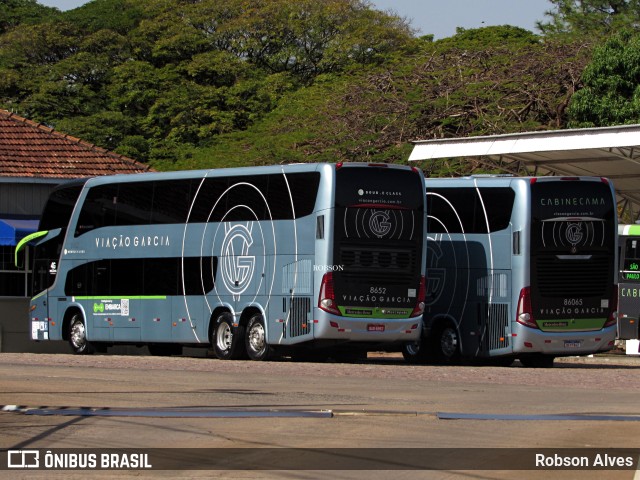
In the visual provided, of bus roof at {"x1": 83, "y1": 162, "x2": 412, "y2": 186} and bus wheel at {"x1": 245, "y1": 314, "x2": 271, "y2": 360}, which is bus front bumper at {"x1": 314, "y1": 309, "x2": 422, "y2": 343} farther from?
bus roof at {"x1": 83, "y1": 162, "x2": 412, "y2": 186}

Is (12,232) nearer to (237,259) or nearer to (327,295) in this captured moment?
(237,259)

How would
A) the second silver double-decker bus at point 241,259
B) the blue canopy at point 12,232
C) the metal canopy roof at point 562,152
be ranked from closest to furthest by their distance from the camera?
1. the second silver double-decker bus at point 241,259
2. the metal canopy roof at point 562,152
3. the blue canopy at point 12,232

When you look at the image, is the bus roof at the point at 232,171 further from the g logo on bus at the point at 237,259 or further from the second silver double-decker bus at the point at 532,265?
the second silver double-decker bus at the point at 532,265

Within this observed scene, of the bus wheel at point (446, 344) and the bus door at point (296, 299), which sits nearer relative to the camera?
the bus door at point (296, 299)

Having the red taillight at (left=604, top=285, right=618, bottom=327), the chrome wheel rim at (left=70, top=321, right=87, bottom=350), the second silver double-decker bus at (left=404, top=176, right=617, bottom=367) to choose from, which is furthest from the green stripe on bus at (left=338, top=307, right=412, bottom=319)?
the chrome wheel rim at (left=70, top=321, right=87, bottom=350)

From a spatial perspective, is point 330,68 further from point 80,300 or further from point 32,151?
point 80,300

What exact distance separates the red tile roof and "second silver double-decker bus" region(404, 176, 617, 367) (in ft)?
48.5

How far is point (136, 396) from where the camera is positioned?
15.6 m

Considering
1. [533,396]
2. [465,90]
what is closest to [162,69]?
[465,90]

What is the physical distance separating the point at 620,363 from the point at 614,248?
5639 mm

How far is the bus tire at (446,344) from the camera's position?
26391mm

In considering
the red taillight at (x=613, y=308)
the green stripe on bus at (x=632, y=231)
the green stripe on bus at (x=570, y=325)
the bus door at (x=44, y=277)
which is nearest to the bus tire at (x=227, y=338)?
the green stripe on bus at (x=570, y=325)

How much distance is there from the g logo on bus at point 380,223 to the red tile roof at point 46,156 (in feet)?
49.2

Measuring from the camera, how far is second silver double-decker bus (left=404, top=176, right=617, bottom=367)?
980 inches
